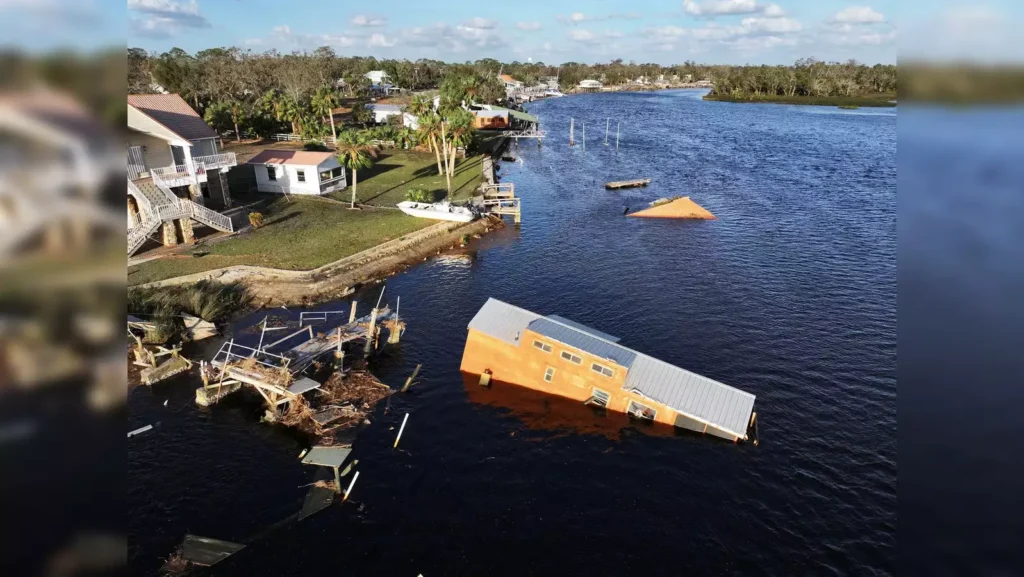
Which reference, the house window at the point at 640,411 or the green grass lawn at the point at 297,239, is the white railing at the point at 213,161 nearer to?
the green grass lawn at the point at 297,239

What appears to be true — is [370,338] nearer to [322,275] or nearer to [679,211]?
[322,275]

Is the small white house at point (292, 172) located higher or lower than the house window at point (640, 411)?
higher

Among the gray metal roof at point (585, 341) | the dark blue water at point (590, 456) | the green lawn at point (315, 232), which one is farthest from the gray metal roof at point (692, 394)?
the green lawn at point (315, 232)

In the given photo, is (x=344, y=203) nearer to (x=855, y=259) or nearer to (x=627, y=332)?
(x=627, y=332)

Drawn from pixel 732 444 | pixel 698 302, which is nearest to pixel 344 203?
pixel 698 302

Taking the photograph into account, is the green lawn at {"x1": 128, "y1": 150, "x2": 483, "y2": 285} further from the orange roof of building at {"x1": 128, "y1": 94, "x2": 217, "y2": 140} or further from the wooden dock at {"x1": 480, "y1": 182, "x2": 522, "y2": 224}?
the orange roof of building at {"x1": 128, "y1": 94, "x2": 217, "y2": 140}
